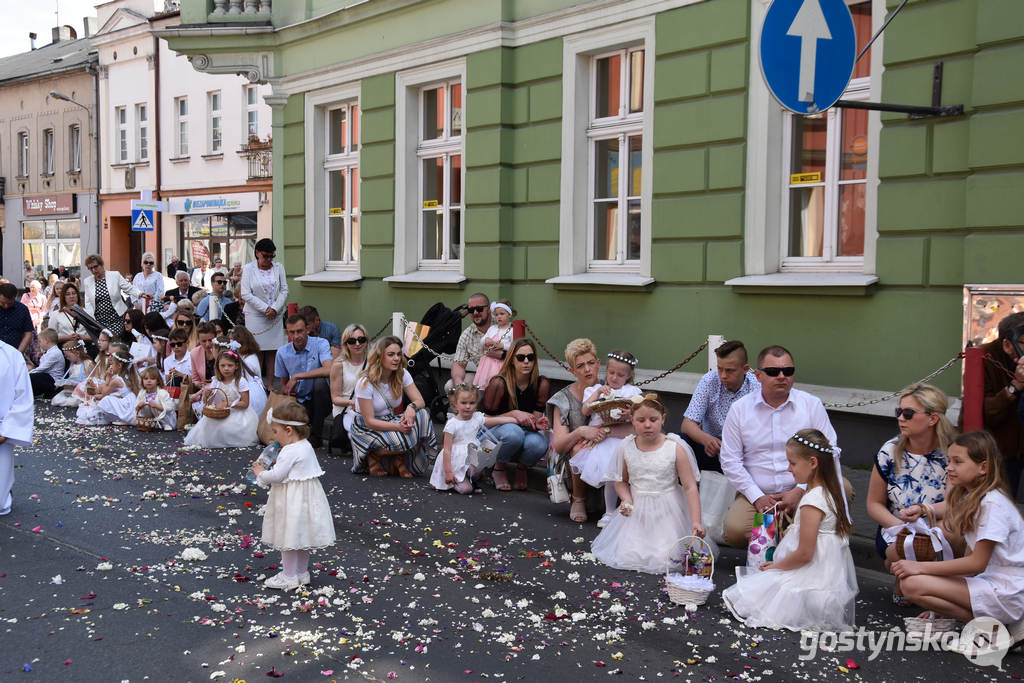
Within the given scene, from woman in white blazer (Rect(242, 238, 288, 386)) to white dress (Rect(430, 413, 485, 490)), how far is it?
18.7 ft

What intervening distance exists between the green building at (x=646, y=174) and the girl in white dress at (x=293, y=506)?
511 cm

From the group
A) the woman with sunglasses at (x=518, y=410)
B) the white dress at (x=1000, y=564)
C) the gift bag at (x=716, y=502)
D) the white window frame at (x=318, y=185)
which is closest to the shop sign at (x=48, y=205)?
the white window frame at (x=318, y=185)

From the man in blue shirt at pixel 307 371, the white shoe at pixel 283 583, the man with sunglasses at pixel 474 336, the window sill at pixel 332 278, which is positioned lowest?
the white shoe at pixel 283 583

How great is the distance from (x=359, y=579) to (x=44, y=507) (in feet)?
11.1

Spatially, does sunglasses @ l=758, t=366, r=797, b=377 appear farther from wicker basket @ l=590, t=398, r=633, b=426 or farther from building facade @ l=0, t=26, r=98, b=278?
building facade @ l=0, t=26, r=98, b=278

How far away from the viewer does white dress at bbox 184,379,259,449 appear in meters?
11.8

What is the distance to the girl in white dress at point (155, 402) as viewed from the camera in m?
12.9

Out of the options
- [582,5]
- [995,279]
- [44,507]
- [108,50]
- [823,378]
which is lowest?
[44,507]

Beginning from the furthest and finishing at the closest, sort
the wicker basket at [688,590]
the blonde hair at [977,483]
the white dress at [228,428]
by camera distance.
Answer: the white dress at [228,428] < the wicker basket at [688,590] < the blonde hair at [977,483]

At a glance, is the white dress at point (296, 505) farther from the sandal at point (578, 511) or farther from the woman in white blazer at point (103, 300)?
the woman in white blazer at point (103, 300)

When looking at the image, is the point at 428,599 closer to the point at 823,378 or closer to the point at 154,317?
the point at 823,378

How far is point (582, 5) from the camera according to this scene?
12492mm

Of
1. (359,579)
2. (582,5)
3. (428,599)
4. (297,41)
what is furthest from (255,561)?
(297,41)

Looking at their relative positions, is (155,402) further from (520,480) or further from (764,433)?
(764,433)
